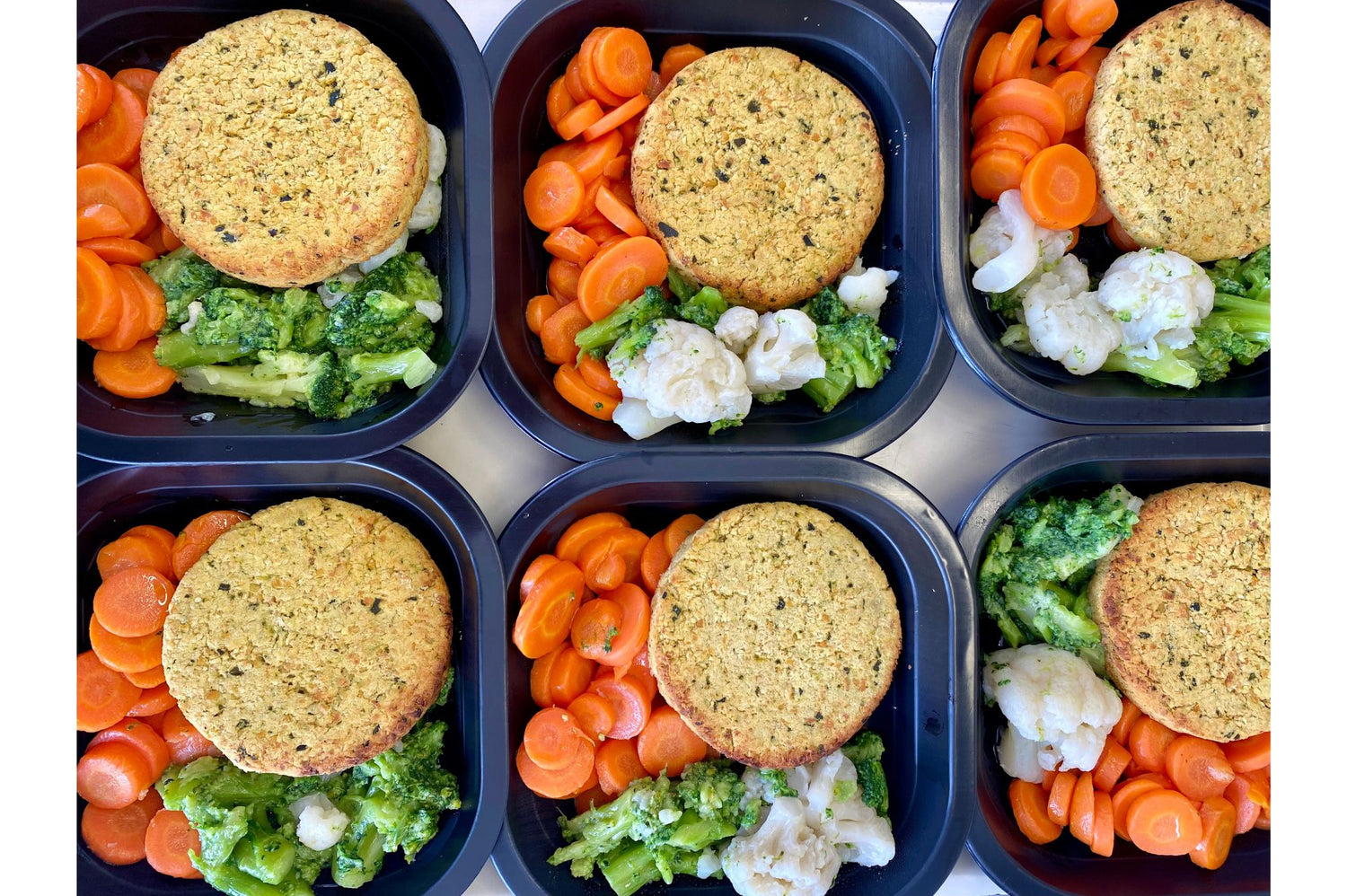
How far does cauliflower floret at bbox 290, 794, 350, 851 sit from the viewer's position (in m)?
2.11

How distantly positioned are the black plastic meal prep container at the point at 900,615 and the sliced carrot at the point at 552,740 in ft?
0.21

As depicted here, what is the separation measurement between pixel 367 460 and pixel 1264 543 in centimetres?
239

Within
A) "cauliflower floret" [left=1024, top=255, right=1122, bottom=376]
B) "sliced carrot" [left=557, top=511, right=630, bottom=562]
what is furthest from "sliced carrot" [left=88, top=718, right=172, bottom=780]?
"cauliflower floret" [left=1024, top=255, right=1122, bottom=376]

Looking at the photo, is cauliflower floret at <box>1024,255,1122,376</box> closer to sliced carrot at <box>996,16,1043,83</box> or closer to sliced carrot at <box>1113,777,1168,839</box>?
sliced carrot at <box>996,16,1043,83</box>

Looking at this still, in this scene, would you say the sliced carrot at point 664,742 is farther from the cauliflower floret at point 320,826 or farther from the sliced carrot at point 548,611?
the cauliflower floret at point 320,826

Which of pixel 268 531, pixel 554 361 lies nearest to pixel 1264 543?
pixel 554 361

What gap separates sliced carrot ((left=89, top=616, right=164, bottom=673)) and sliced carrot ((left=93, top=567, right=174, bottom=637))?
0.9 inches

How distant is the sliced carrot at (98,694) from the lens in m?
2.06

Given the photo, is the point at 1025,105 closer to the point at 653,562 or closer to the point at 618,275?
the point at 618,275

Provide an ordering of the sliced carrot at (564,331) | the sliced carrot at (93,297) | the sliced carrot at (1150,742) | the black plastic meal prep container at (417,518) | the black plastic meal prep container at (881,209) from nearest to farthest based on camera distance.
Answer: the sliced carrot at (93,297) → the black plastic meal prep container at (417,518) → the black plastic meal prep container at (881,209) → the sliced carrot at (564,331) → the sliced carrot at (1150,742)

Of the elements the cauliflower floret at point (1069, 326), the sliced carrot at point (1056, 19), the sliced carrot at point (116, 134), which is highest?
the sliced carrot at point (1056, 19)

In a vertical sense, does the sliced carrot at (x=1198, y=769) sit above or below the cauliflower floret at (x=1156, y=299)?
below

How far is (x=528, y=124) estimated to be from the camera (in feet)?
7.77

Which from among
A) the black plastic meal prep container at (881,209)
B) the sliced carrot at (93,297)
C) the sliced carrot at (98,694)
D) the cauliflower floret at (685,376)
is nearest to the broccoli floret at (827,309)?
the black plastic meal prep container at (881,209)
